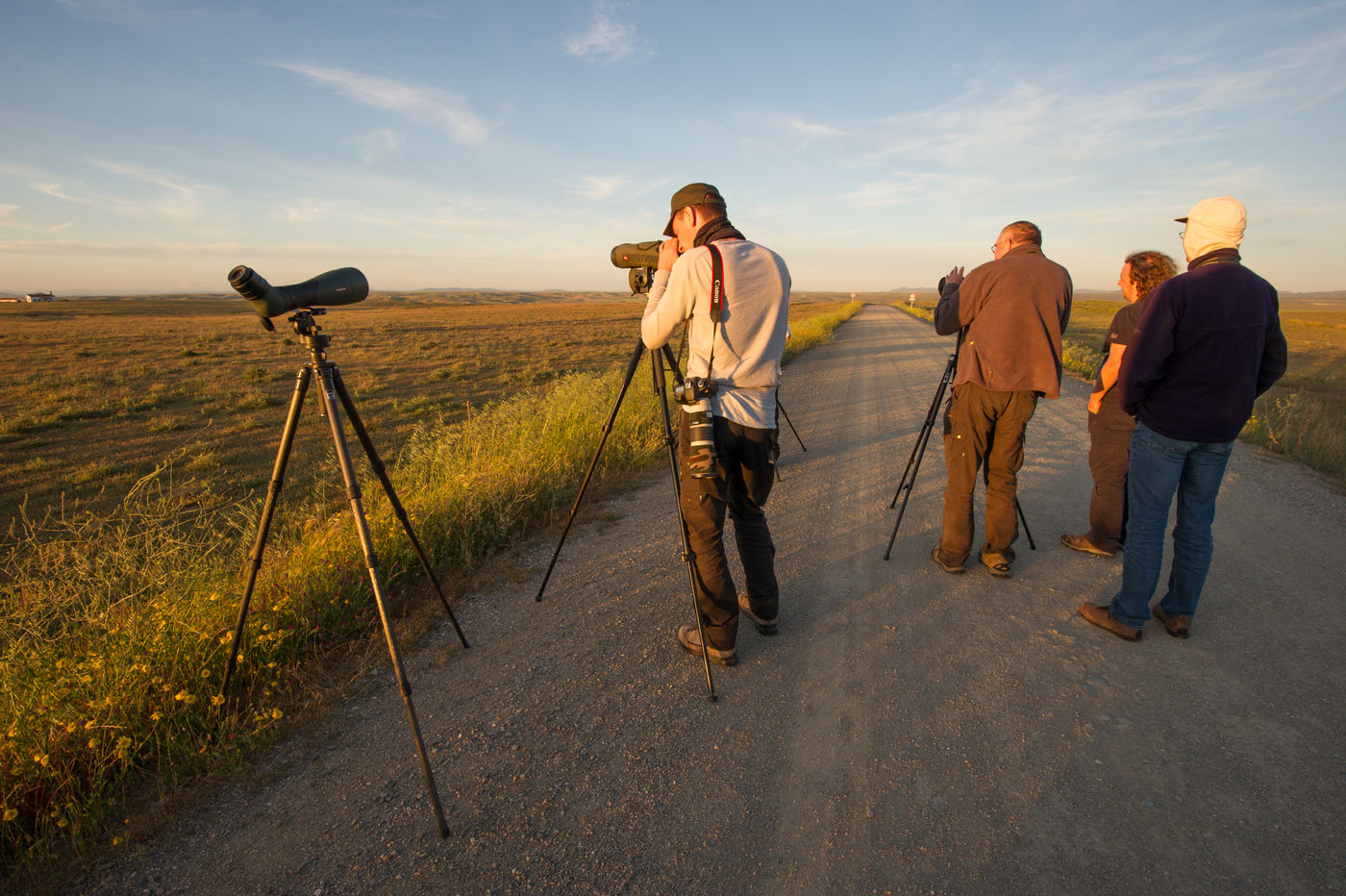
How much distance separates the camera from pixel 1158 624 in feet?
11.7

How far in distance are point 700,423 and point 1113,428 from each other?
144 inches

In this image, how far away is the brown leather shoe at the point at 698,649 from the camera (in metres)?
3.23

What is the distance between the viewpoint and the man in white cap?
304 cm

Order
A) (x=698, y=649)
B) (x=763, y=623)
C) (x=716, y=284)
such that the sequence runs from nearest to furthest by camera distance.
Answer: (x=716, y=284), (x=698, y=649), (x=763, y=623)

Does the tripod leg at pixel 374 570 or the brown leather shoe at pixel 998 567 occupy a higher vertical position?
the tripod leg at pixel 374 570

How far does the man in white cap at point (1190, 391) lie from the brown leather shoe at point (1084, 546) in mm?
1018

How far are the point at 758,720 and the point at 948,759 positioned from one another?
836 millimetres

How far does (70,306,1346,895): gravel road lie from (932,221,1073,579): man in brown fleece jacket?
38cm

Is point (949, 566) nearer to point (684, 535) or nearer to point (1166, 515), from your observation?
Answer: point (1166, 515)

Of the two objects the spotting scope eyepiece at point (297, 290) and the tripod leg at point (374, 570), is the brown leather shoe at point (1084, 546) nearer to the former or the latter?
the tripod leg at point (374, 570)

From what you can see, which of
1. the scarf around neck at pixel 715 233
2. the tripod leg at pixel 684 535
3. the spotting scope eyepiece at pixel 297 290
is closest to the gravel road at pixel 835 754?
the tripod leg at pixel 684 535

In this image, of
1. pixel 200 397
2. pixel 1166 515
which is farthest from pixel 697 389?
pixel 200 397

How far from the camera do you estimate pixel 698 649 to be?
333 centimetres

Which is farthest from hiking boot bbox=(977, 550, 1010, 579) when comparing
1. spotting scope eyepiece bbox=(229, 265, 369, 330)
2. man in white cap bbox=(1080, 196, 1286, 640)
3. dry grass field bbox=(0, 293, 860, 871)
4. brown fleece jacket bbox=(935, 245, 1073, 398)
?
spotting scope eyepiece bbox=(229, 265, 369, 330)
